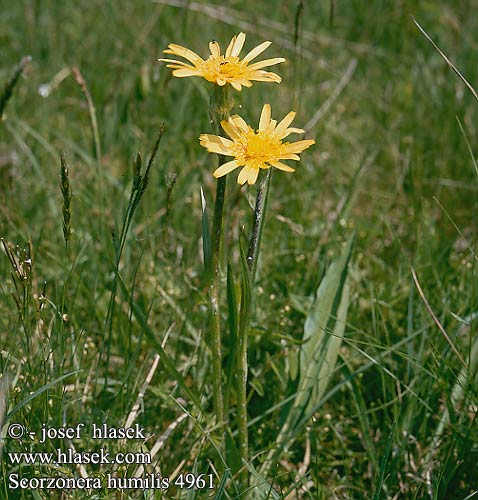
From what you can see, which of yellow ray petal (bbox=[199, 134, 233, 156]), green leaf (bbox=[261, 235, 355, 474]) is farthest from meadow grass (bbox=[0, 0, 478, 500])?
yellow ray petal (bbox=[199, 134, 233, 156])

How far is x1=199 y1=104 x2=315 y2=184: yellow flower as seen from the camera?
4.67 feet

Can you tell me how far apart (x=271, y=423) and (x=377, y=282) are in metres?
0.68

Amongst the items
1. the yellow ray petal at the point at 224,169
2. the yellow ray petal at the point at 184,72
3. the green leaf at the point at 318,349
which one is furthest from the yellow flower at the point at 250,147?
the green leaf at the point at 318,349

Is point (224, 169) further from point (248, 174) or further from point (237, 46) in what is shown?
point (237, 46)

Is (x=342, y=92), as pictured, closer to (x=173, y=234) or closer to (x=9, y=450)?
(x=173, y=234)

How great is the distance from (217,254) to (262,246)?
80 cm

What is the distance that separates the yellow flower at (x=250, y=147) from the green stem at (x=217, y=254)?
3cm

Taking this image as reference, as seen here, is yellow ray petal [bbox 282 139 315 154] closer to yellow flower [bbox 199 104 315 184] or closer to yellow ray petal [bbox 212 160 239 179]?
yellow flower [bbox 199 104 315 184]

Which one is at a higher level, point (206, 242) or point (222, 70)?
point (222, 70)

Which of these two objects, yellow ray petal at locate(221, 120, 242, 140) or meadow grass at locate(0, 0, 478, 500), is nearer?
yellow ray petal at locate(221, 120, 242, 140)

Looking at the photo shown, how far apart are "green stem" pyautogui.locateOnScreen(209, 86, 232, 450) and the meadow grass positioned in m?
0.04

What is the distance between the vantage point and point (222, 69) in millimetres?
1466

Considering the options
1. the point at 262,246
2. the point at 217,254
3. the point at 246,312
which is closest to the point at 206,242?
the point at 217,254

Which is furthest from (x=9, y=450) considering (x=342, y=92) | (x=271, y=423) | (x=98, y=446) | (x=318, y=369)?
(x=342, y=92)
